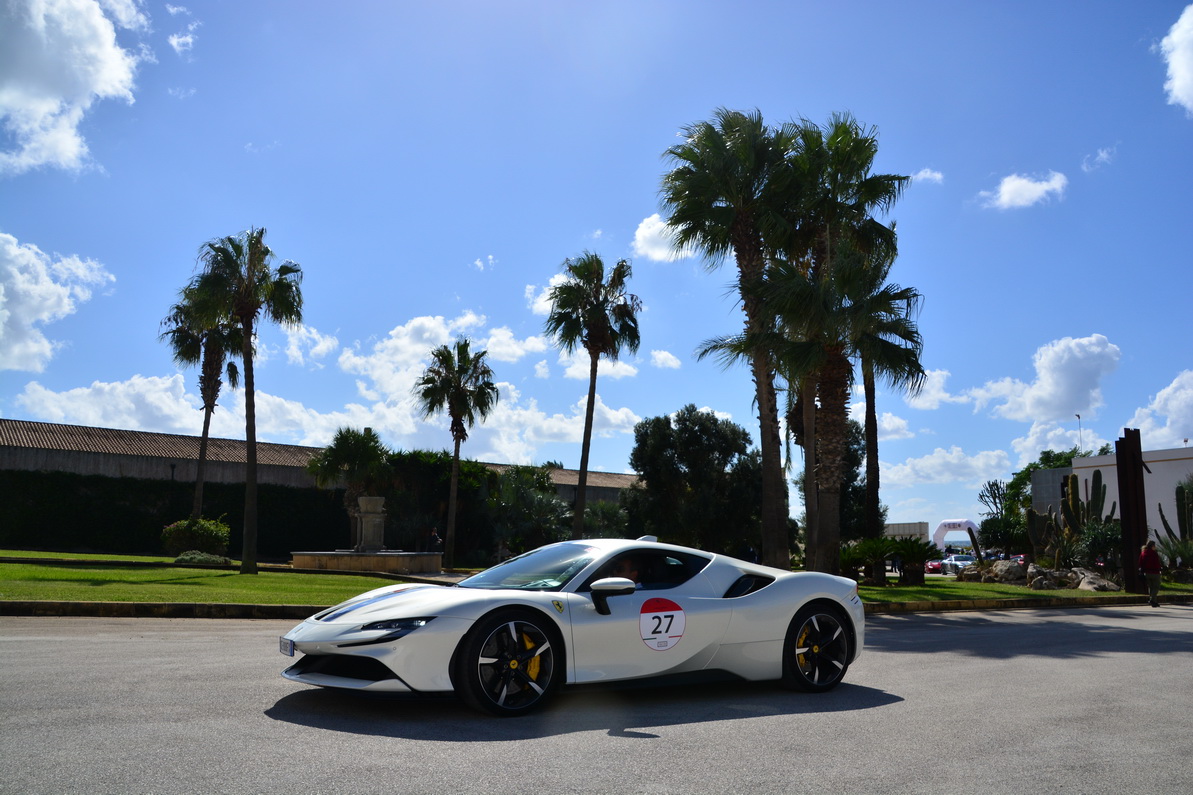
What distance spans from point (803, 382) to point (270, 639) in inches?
553

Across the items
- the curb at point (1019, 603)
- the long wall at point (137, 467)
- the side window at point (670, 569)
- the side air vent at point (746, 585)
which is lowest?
the curb at point (1019, 603)

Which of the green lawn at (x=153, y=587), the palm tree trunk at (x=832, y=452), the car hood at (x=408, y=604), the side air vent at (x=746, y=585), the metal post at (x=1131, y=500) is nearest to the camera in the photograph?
the car hood at (x=408, y=604)

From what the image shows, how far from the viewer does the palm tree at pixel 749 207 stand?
2009cm

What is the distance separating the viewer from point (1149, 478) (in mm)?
46438

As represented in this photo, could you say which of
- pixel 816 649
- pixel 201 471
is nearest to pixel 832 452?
pixel 816 649

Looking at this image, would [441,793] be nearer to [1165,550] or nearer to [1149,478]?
[1165,550]

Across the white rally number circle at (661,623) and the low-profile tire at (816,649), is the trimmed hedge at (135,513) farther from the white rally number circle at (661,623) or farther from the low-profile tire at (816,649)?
the white rally number circle at (661,623)

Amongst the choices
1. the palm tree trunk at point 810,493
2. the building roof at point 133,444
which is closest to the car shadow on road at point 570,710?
the palm tree trunk at point 810,493

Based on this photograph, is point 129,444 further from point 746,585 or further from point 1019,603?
point 746,585

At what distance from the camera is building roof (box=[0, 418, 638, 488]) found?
128 feet

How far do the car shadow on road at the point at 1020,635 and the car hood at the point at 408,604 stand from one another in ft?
19.3

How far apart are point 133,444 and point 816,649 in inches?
1644

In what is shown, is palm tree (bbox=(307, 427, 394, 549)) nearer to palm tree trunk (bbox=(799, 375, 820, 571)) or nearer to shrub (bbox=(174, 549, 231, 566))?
shrub (bbox=(174, 549, 231, 566))

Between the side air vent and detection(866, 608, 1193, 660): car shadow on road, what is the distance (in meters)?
3.78
